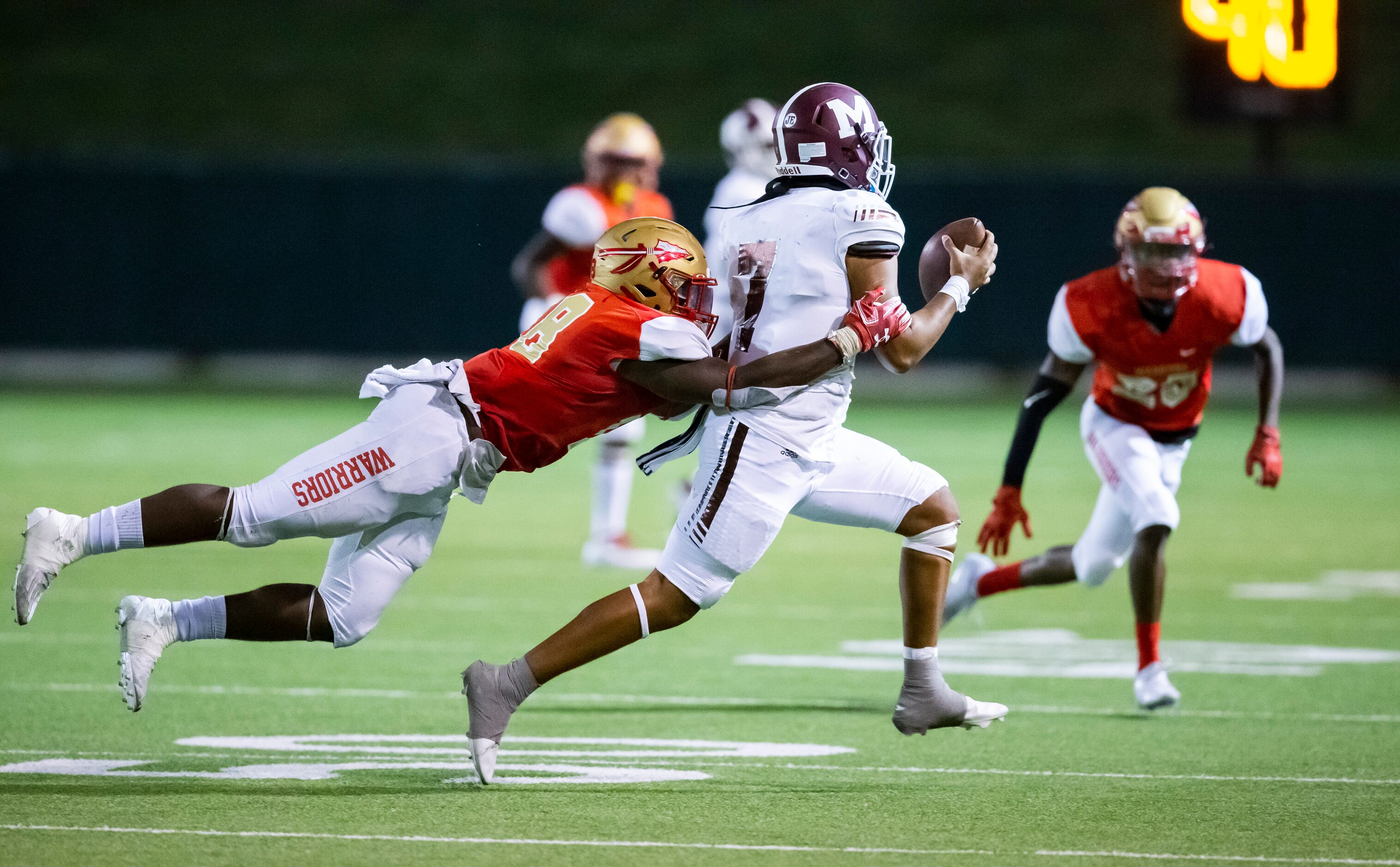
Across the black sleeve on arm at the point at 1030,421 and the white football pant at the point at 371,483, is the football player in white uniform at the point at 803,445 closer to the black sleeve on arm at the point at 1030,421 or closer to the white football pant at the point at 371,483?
the white football pant at the point at 371,483

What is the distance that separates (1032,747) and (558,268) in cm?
422

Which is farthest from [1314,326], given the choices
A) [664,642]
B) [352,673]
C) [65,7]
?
[65,7]

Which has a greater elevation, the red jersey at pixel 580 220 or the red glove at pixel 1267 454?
the red jersey at pixel 580 220

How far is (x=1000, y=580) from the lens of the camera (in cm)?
680

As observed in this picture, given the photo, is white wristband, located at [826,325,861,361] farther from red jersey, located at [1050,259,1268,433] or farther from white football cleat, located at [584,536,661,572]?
white football cleat, located at [584,536,661,572]

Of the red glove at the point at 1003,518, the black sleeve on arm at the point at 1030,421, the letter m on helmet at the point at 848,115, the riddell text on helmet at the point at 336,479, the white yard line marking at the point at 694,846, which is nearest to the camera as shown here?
the white yard line marking at the point at 694,846

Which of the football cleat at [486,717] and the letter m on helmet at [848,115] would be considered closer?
the football cleat at [486,717]

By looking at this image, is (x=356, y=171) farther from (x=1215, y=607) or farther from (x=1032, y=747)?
(x=1032, y=747)

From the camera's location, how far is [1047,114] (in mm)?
28359

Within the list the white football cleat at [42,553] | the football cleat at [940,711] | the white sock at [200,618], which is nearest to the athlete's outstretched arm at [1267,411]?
the football cleat at [940,711]

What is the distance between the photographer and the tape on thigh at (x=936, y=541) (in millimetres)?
4863

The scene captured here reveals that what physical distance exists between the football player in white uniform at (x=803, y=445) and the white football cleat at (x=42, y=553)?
998mm

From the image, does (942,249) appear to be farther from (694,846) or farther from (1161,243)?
(694,846)

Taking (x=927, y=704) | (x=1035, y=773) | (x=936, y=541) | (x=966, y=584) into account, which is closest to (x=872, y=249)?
(x=936, y=541)
